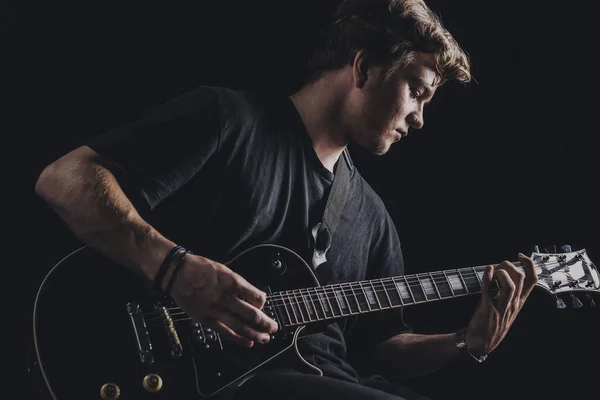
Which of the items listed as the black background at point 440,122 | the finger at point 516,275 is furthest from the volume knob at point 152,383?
the finger at point 516,275

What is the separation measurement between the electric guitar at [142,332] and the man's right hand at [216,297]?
0.29ft

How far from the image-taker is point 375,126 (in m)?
2.02

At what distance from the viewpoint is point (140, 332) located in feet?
4.68

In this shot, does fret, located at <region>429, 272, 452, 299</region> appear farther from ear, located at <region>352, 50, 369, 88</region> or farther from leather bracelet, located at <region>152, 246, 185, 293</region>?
leather bracelet, located at <region>152, 246, 185, 293</region>

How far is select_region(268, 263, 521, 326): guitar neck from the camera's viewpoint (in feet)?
5.33

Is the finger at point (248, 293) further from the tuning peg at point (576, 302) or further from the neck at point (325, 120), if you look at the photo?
the tuning peg at point (576, 302)

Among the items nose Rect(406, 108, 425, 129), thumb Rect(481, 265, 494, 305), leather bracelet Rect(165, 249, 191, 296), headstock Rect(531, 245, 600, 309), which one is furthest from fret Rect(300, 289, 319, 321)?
headstock Rect(531, 245, 600, 309)

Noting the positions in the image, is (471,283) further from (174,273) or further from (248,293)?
(174,273)

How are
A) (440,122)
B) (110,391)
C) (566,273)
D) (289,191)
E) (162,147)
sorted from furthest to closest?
(440,122), (566,273), (289,191), (162,147), (110,391)

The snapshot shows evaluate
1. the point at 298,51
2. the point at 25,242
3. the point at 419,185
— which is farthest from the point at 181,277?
the point at 419,185

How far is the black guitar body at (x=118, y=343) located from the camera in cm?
137

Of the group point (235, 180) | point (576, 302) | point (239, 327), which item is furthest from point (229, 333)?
point (576, 302)

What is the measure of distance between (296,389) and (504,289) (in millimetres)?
770

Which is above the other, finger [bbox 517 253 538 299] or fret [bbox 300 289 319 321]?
fret [bbox 300 289 319 321]
